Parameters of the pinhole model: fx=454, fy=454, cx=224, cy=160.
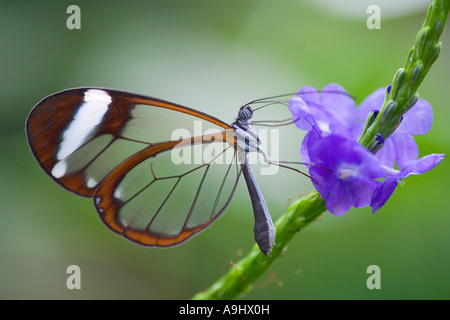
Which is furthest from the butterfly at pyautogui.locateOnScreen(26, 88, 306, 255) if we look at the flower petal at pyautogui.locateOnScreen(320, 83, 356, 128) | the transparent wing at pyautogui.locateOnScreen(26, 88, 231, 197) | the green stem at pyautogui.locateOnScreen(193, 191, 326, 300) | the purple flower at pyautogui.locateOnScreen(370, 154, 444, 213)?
the purple flower at pyautogui.locateOnScreen(370, 154, 444, 213)

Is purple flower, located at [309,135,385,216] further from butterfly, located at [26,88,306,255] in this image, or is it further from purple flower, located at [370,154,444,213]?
butterfly, located at [26,88,306,255]

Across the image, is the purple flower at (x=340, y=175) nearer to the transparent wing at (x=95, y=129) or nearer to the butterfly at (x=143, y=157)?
the butterfly at (x=143, y=157)

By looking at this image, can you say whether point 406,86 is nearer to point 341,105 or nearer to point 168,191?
point 341,105

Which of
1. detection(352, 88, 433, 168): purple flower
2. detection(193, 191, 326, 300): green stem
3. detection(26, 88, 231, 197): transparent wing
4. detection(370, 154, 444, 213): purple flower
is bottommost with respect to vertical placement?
detection(193, 191, 326, 300): green stem

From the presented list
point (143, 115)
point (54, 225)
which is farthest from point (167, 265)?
point (143, 115)

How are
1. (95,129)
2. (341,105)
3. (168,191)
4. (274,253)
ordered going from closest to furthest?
(274,253) < (341,105) < (95,129) < (168,191)

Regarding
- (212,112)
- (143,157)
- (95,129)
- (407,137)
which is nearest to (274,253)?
(407,137)
